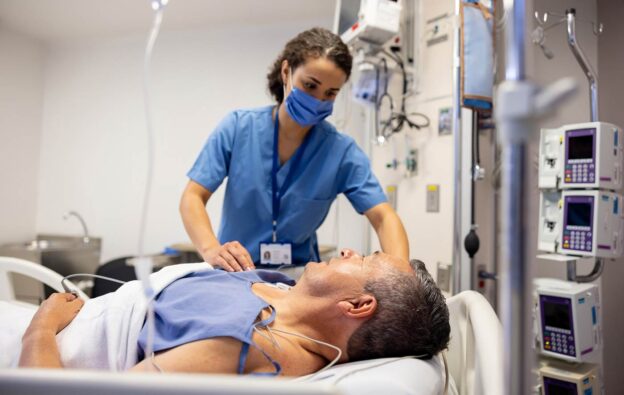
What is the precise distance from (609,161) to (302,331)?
1538 mm

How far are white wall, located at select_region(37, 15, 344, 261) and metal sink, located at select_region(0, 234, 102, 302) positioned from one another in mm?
117

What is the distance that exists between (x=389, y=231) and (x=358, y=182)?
9.9 inches

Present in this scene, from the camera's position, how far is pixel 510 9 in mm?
448

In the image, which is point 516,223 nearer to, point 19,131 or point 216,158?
point 216,158

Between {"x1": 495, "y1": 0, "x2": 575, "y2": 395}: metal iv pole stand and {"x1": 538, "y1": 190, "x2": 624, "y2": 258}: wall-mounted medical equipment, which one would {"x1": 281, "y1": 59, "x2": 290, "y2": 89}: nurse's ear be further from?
{"x1": 538, "y1": 190, "x2": 624, "y2": 258}: wall-mounted medical equipment

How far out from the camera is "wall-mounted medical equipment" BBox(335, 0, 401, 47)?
7.47 ft

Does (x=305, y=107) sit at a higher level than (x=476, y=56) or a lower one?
lower

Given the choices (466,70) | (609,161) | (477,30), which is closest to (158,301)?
(466,70)

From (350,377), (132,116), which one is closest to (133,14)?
(132,116)

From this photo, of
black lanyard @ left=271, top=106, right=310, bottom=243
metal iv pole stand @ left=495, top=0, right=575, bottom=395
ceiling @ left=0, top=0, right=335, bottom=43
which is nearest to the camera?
metal iv pole stand @ left=495, top=0, right=575, bottom=395

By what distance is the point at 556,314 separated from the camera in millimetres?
1807

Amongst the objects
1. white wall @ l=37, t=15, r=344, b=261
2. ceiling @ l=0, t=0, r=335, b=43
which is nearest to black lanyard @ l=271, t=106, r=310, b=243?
white wall @ l=37, t=15, r=344, b=261

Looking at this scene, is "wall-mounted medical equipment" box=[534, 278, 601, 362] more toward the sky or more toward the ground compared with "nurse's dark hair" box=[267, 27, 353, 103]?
more toward the ground

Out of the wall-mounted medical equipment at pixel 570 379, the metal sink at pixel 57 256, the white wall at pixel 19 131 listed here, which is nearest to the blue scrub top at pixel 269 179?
the wall-mounted medical equipment at pixel 570 379
